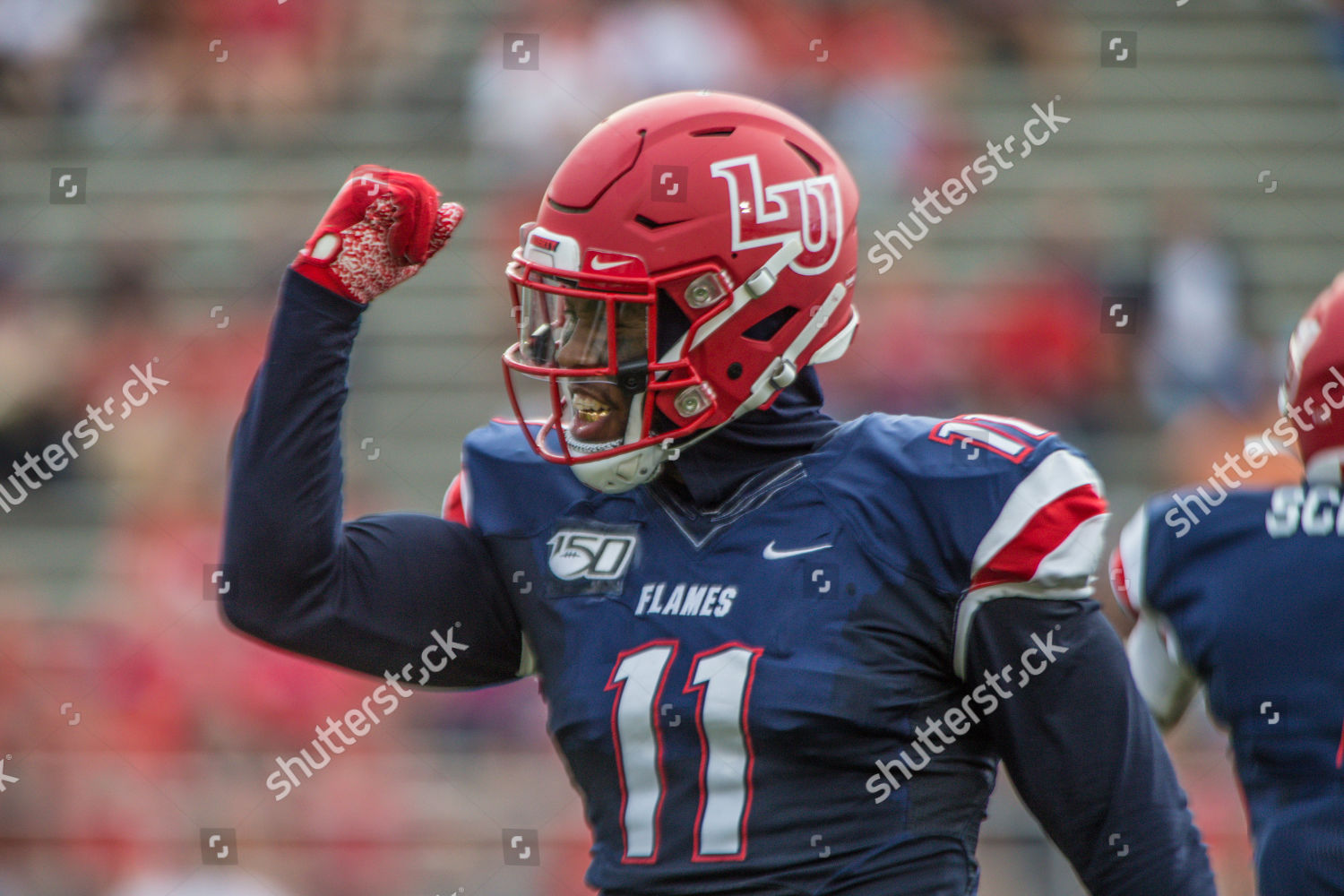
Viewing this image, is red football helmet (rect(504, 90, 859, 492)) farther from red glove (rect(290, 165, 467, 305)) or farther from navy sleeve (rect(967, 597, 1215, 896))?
navy sleeve (rect(967, 597, 1215, 896))

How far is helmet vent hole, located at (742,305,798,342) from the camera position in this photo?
2.19m

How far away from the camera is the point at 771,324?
86.6 inches

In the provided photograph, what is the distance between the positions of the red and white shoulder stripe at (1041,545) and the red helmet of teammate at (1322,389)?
298 mm

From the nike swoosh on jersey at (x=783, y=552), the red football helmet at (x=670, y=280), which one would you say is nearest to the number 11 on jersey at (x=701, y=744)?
the nike swoosh on jersey at (x=783, y=552)

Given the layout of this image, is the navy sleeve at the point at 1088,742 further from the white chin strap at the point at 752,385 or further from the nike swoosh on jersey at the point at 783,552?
the white chin strap at the point at 752,385

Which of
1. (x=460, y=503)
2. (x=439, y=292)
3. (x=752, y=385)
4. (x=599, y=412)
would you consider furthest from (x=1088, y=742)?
(x=439, y=292)

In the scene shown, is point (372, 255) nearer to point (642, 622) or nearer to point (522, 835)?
point (642, 622)

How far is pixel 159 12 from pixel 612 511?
6348mm

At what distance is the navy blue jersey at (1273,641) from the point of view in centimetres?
195

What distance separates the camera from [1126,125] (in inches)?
324

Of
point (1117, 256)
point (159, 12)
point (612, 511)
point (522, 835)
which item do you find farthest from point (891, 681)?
point (159, 12)

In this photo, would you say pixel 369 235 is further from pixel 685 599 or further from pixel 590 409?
pixel 685 599

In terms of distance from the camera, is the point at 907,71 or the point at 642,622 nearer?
the point at 642,622

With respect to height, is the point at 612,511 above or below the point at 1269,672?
above
